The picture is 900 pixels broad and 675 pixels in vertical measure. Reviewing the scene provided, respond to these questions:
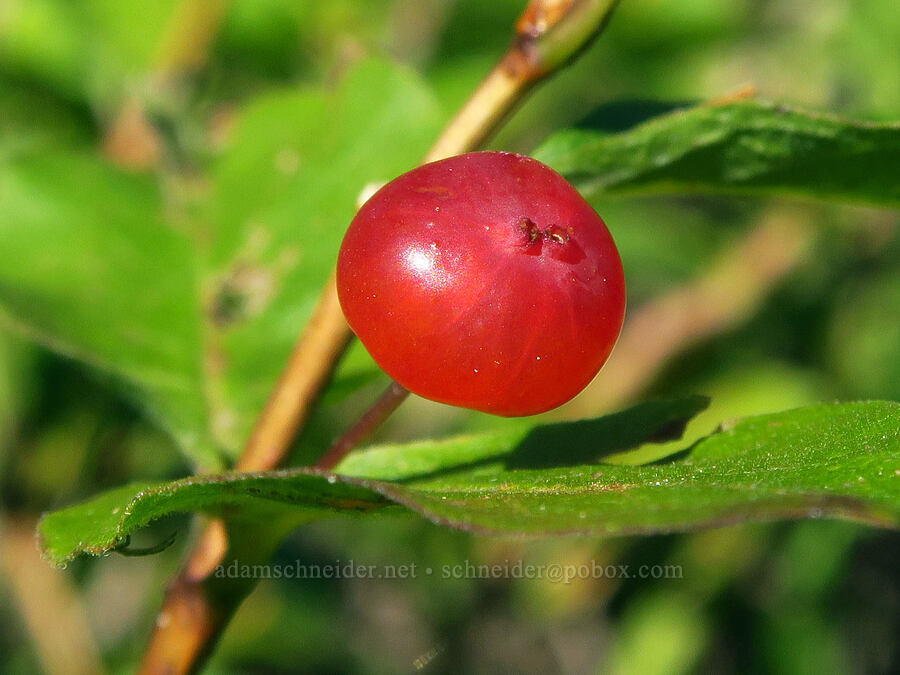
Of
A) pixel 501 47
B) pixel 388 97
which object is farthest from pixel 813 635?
pixel 388 97

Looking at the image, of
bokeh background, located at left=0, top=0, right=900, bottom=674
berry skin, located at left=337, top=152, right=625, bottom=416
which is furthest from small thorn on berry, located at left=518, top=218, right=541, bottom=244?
bokeh background, located at left=0, top=0, right=900, bottom=674

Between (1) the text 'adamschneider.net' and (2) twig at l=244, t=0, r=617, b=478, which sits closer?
(2) twig at l=244, t=0, r=617, b=478

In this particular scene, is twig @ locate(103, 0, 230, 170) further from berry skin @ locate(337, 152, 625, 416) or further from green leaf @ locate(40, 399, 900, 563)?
berry skin @ locate(337, 152, 625, 416)

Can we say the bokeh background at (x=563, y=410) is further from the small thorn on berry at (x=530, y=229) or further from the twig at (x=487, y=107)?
the small thorn on berry at (x=530, y=229)

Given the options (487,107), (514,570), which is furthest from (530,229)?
(514,570)

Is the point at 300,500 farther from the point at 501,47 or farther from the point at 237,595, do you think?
the point at 501,47
